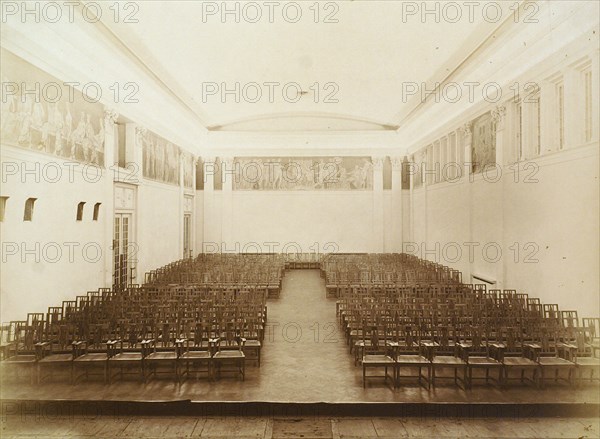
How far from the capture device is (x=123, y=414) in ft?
20.5

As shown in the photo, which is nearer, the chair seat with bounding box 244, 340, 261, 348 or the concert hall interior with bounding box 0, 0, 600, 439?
the concert hall interior with bounding box 0, 0, 600, 439

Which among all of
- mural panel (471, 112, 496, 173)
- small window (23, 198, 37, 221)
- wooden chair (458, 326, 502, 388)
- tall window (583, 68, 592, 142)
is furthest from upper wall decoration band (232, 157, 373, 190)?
wooden chair (458, 326, 502, 388)

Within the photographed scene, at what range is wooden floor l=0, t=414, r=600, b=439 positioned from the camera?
5652mm

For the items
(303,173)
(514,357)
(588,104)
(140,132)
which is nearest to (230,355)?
(514,357)

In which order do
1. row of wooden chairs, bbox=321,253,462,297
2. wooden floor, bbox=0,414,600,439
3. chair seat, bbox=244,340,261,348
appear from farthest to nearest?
1. row of wooden chairs, bbox=321,253,462,297
2. chair seat, bbox=244,340,261,348
3. wooden floor, bbox=0,414,600,439

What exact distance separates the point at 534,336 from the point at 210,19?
9.89m

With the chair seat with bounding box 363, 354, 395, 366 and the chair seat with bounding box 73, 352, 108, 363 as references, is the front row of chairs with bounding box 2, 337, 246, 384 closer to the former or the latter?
the chair seat with bounding box 73, 352, 108, 363

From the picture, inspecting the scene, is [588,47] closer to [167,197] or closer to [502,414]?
[502,414]

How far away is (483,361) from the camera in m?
6.96

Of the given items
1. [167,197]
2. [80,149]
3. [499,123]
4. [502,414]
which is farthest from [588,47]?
[167,197]

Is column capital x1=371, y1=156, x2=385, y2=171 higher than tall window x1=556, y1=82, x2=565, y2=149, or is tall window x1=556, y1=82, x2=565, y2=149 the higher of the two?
column capital x1=371, y1=156, x2=385, y2=171

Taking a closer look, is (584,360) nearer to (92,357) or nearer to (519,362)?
(519,362)

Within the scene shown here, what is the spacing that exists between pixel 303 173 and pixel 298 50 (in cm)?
1197

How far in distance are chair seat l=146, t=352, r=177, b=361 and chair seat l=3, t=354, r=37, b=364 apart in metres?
1.71
